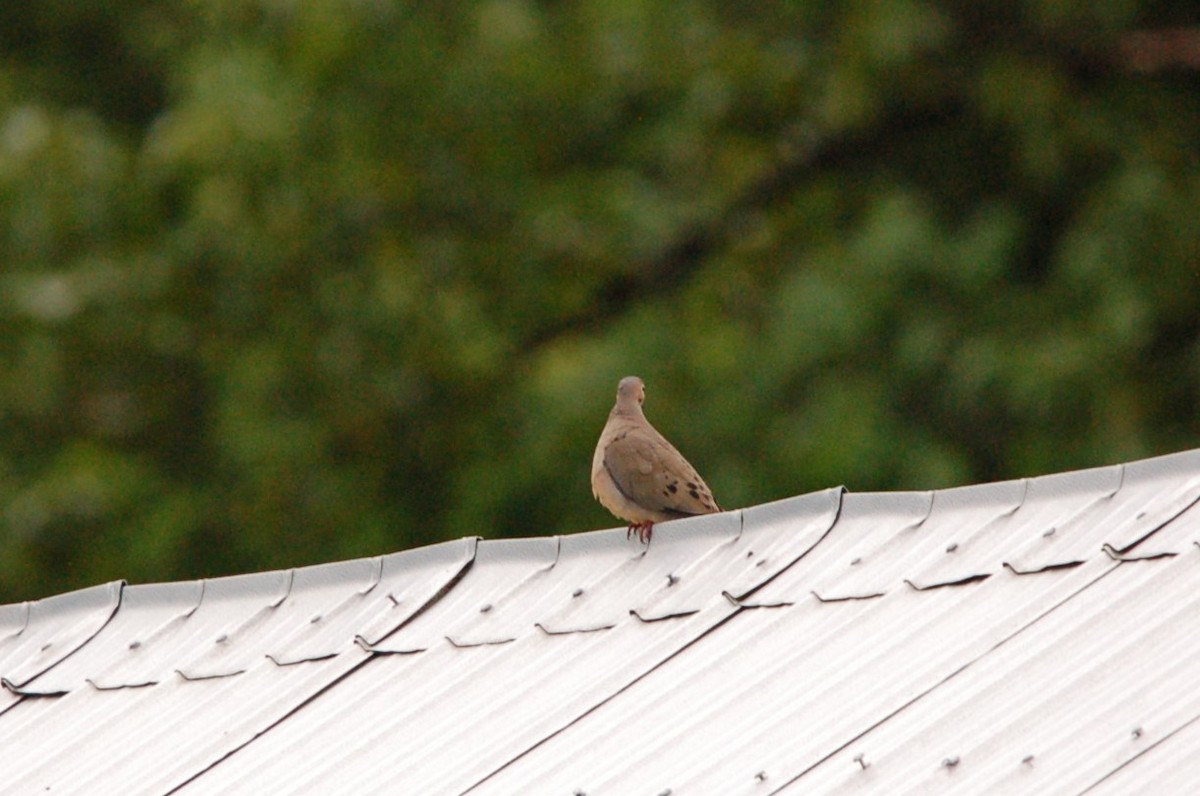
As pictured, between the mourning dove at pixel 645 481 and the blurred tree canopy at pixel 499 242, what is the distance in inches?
331

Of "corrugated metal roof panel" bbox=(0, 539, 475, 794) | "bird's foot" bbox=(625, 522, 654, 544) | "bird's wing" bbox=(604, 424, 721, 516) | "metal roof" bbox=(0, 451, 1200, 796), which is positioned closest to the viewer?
"metal roof" bbox=(0, 451, 1200, 796)

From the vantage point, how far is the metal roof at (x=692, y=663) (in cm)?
439

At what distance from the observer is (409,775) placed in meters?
5.05

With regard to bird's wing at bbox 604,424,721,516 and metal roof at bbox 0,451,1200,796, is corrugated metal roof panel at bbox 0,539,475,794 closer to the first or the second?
metal roof at bbox 0,451,1200,796

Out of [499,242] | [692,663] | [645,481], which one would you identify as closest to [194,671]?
[692,663]

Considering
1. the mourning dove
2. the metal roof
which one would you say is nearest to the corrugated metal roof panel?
the metal roof

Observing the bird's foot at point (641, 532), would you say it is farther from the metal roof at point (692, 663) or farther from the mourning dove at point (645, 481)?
the mourning dove at point (645, 481)

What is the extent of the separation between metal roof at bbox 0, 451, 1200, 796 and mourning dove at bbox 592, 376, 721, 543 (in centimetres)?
103

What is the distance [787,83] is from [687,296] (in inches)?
70.2

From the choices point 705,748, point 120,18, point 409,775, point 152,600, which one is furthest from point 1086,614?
point 120,18

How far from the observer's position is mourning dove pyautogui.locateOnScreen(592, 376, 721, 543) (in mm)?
7379

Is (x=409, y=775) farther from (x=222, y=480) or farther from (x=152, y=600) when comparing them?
(x=222, y=480)

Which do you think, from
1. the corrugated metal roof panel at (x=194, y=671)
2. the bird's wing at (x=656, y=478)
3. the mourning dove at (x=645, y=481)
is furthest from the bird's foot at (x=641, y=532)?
the bird's wing at (x=656, y=478)

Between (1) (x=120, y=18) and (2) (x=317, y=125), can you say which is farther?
(1) (x=120, y=18)
